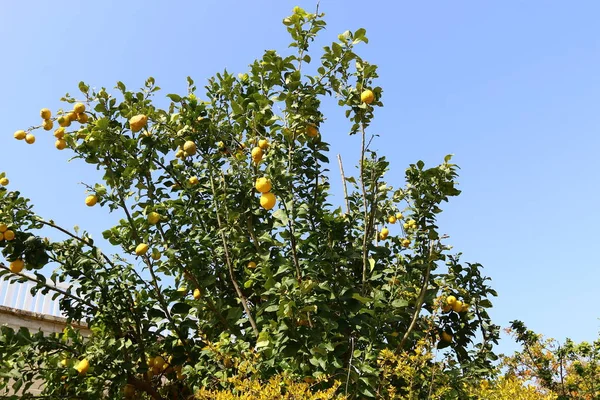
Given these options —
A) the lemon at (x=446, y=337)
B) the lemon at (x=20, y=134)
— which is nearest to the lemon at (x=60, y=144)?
the lemon at (x=20, y=134)

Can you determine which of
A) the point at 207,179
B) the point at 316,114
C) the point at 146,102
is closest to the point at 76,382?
the point at 207,179

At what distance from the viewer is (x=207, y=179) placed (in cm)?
313

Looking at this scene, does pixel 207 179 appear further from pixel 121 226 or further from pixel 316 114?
pixel 316 114

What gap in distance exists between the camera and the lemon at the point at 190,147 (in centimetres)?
299

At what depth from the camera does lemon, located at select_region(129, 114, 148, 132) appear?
9.27ft

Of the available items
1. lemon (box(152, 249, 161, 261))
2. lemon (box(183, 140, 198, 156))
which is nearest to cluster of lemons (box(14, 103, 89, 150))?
lemon (box(183, 140, 198, 156))

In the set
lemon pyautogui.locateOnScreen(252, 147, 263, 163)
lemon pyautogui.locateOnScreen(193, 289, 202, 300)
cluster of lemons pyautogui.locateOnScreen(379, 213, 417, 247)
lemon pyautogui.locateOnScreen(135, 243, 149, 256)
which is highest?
lemon pyautogui.locateOnScreen(252, 147, 263, 163)

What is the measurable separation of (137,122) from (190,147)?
0.34 meters

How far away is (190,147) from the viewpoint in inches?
118

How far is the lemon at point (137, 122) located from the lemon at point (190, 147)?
0.27m

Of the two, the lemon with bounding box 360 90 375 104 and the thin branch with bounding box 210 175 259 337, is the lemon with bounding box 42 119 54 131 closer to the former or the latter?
the thin branch with bounding box 210 175 259 337

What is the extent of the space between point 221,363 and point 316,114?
1471mm

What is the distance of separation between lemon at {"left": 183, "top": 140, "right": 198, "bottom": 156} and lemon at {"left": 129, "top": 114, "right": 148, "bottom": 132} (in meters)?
0.27

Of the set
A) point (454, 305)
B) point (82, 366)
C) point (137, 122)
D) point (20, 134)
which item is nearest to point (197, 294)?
point (82, 366)
